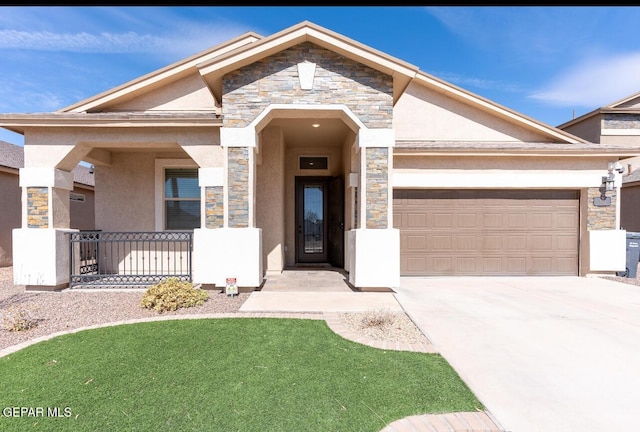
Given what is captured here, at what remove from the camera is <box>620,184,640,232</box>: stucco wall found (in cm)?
1211

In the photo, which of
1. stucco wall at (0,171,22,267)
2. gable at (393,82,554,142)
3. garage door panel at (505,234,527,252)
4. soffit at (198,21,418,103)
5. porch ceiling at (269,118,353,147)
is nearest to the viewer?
soffit at (198,21,418,103)

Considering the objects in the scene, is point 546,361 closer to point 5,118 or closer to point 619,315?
point 619,315

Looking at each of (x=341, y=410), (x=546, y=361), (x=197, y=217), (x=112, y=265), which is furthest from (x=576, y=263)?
(x=112, y=265)

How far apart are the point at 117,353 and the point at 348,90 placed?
6.21 m

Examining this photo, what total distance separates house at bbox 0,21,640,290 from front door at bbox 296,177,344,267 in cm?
5

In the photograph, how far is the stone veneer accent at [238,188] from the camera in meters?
6.61

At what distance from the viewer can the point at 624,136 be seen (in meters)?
13.0

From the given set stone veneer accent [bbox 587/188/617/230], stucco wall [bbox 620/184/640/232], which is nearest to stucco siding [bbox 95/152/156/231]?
stone veneer accent [bbox 587/188/617/230]

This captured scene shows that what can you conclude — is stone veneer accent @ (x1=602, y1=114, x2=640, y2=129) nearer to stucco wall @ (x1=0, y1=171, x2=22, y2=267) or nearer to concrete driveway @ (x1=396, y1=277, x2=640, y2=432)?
concrete driveway @ (x1=396, y1=277, x2=640, y2=432)

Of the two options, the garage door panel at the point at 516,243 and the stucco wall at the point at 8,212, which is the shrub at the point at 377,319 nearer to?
the garage door panel at the point at 516,243

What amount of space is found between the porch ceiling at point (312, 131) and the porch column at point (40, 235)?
546cm

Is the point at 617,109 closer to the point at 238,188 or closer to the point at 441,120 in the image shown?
the point at 441,120

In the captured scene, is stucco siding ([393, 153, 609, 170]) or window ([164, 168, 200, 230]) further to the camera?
window ([164, 168, 200, 230])

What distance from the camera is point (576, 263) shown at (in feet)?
28.9
